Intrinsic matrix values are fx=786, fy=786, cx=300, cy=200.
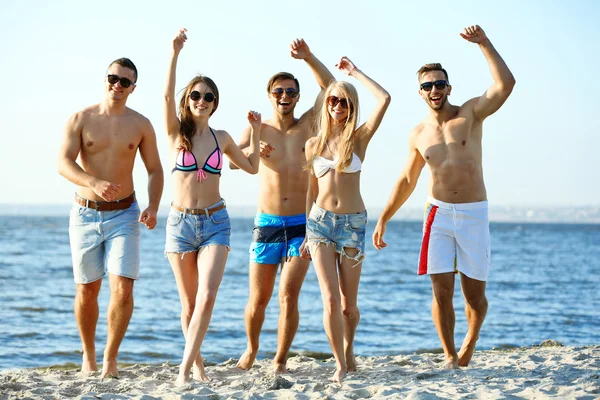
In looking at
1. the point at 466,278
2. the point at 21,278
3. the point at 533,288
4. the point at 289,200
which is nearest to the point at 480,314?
the point at 466,278

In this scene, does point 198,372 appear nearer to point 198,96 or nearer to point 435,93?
point 198,96

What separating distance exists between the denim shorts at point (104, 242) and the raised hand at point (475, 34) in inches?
128

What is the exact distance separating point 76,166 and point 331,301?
2435mm

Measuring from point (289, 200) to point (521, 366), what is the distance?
2622 mm

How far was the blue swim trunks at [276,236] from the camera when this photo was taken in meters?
7.14

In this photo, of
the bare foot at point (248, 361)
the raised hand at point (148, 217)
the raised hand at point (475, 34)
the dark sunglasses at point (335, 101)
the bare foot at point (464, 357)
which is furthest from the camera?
the bare foot at point (248, 361)

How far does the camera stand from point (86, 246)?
6879mm

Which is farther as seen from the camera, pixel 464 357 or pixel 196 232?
pixel 464 357

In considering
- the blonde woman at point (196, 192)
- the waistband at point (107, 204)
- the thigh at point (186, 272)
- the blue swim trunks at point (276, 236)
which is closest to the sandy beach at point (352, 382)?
the blonde woman at point (196, 192)

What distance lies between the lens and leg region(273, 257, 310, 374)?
6961 mm

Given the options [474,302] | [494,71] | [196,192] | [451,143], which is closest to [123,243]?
[196,192]

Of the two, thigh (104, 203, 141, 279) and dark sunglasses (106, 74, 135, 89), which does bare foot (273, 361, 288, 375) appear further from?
dark sunglasses (106, 74, 135, 89)

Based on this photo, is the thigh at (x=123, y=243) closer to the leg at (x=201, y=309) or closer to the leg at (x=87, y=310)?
the leg at (x=87, y=310)

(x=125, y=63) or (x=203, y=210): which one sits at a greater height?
(x=125, y=63)
